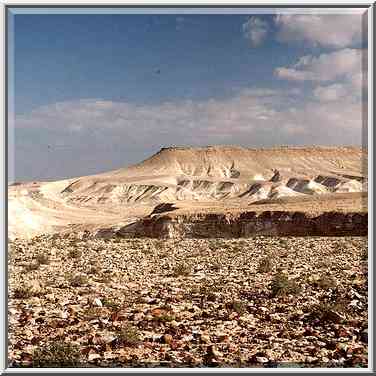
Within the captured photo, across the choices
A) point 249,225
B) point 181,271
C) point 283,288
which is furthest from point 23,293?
point 249,225

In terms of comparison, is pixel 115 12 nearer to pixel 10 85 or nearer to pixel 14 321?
pixel 10 85

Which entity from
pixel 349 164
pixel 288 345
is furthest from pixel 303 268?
pixel 349 164

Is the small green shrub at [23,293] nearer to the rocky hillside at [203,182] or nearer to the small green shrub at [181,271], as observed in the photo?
the small green shrub at [181,271]

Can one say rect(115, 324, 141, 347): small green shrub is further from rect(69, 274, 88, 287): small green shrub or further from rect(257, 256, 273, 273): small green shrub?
rect(257, 256, 273, 273): small green shrub

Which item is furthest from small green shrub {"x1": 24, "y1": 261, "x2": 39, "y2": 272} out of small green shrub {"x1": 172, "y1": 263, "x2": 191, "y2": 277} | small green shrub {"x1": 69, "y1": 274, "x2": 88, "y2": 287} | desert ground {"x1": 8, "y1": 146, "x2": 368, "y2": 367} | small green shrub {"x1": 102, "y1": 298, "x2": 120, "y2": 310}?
small green shrub {"x1": 102, "y1": 298, "x2": 120, "y2": 310}

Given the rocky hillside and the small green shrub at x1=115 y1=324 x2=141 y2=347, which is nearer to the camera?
the small green shrub at x1=115 y1=324 x2=141 y2=347

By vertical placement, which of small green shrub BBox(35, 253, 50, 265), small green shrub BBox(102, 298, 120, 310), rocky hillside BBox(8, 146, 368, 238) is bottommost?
small green shrub BBox(102, 298, 120, 310)
